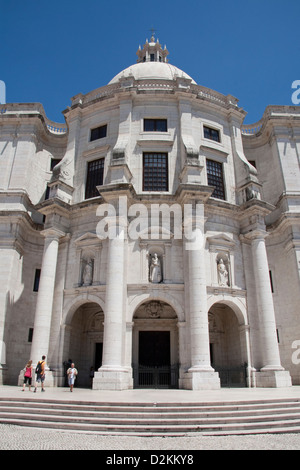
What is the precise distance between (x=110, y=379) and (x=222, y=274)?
32.4ft

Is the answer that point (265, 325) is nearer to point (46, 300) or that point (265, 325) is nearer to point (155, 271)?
point (155, 271)

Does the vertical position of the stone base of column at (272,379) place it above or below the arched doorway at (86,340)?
below

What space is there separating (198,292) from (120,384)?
21.7 feet

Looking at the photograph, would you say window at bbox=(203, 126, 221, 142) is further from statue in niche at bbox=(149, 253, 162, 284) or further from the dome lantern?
the dome lantern

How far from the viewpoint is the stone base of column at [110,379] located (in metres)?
17.1

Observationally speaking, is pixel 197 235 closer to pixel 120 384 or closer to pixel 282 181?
pixel 120 384

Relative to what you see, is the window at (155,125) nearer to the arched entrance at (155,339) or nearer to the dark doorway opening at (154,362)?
the arched entrance at (155,339)

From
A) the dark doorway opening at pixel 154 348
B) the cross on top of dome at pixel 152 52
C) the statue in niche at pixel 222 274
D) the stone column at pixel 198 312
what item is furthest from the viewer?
the cross on top of dome at pixel 152 52

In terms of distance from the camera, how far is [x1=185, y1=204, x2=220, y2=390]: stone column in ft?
58.4

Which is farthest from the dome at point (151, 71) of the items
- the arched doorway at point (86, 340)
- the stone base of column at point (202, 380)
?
the stone base of column at point (202, 380)

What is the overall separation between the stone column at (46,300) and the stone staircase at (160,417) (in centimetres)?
934

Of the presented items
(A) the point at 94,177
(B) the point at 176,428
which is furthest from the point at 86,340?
(B) the point at 176,428

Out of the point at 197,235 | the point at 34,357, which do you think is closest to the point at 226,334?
the point at 197,235

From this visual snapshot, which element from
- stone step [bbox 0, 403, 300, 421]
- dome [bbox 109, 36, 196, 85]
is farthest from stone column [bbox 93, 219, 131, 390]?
dome [bbox 109, 36, 196, 85]
